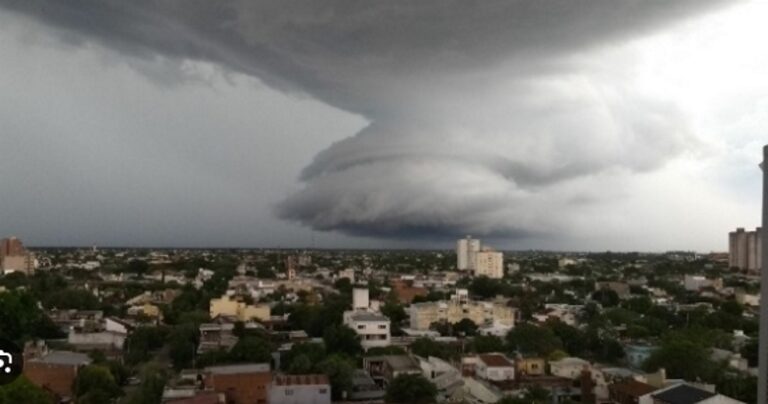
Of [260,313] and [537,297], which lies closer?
[260,313]

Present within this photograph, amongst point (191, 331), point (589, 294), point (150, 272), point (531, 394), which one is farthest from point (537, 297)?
point (150, 272)

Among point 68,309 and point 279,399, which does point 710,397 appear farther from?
point 68,309

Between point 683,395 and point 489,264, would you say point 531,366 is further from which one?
point 489,264

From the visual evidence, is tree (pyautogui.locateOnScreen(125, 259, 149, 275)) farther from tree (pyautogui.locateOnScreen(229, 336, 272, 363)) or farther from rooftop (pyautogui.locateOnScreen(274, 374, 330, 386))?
rooftop (pyautogui.locateOnScreen(274, 374, 330, 386))

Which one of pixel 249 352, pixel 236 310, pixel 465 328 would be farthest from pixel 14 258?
pixel 249 352

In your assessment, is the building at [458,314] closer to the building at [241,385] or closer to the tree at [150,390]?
the building at [241,385]

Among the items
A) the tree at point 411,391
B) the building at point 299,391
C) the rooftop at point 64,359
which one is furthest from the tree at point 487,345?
the rooftop at point 64,359

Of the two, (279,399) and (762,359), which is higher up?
(762,359)
